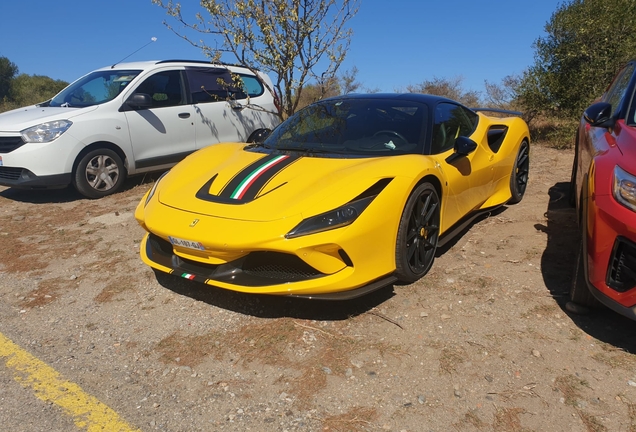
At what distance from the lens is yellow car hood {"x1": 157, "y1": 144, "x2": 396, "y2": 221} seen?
116 inches

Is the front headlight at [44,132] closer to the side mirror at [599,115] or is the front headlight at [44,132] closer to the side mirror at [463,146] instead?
the side mirror at [463,146]

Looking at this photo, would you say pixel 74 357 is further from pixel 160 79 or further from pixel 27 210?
pixel 160 79

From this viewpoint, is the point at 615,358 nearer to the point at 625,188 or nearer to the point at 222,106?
the point at 625,188

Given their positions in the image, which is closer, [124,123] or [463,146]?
[463,146]

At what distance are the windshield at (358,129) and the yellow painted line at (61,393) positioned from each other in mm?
2221

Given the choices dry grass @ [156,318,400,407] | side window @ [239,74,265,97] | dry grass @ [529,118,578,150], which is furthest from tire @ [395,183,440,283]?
dry grass @ [529,118,578,150]

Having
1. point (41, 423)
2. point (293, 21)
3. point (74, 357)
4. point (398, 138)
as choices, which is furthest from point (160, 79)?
point (41, 423)

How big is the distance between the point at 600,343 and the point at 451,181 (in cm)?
150

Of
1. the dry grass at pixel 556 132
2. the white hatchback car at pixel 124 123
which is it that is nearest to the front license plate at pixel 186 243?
the white hatchback car at pixel 124 123

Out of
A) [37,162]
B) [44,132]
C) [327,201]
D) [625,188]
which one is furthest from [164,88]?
[625,188]

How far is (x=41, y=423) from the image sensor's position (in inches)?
87.5

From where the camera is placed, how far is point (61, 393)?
2.44m

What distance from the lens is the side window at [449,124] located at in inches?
153

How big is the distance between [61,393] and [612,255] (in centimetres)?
279
